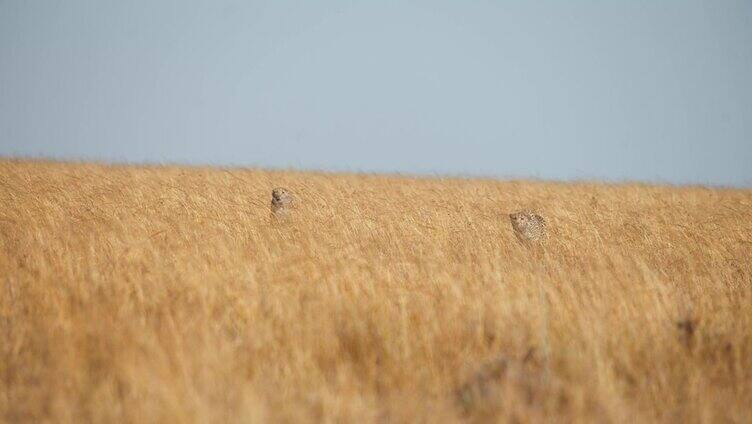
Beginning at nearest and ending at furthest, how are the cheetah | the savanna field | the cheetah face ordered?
1. the savanna field
2. the cheetah
3. the cheetah face

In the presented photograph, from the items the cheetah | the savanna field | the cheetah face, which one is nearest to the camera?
the savanna field

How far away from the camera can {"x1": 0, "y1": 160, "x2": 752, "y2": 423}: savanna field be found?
7.17 ft

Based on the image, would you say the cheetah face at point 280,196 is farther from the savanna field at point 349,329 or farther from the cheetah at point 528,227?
the cheetah at point 528,227

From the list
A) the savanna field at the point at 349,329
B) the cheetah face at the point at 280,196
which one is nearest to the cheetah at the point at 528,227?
the savanna field at the point at 349,329

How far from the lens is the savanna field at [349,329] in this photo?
2.19m

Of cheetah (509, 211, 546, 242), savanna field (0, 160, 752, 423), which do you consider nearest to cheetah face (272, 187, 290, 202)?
savanna field (0, 160, 752, 423)

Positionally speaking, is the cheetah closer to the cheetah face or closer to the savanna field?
the savanna field

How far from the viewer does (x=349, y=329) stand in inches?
117

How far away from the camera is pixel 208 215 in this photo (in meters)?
6.56

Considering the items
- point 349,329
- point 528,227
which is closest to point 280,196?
point 528,227

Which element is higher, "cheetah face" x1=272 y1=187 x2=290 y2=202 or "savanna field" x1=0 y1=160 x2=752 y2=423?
"cheetah face" x1=272 y1=187 x2=290 y2=202

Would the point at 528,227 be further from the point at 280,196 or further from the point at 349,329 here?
the point at 349,329

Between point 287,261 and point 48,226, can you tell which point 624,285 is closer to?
point 287,261

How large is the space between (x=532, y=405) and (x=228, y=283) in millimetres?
2290
